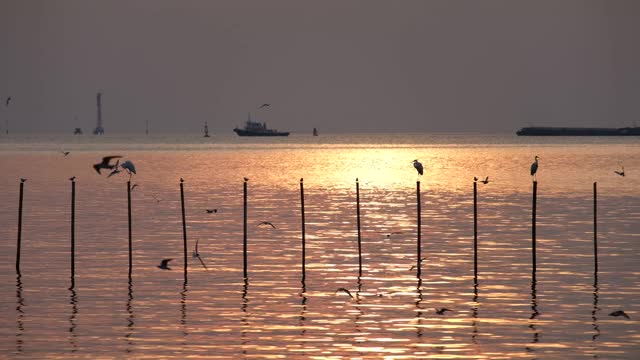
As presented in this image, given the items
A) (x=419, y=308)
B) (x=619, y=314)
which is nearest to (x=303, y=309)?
(x=419, y=308)

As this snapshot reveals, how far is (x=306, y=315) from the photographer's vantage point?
122 ft

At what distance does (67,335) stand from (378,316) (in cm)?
836

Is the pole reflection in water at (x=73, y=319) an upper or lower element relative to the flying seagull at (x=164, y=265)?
lower

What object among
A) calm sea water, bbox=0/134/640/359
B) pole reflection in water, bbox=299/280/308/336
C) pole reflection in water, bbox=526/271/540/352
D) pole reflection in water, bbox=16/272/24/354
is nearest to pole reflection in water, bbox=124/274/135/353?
calm sea water, bbox=0/134/640/359

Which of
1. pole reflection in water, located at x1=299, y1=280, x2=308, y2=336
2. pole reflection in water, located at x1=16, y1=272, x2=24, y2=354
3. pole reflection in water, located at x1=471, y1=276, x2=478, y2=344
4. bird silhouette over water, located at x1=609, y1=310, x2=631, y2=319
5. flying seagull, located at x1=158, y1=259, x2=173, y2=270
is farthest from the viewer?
flying seagull, located at x1=158, y1=259, x2=173, y2=270

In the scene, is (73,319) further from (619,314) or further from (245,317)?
(619,314)

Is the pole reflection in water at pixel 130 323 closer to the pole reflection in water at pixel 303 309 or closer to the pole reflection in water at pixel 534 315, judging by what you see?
the pole reflection in water at pixel 303 309

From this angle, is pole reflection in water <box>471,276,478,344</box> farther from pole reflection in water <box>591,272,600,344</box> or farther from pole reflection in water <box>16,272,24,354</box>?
pole reflection in water <box>16,272,24,354</box>

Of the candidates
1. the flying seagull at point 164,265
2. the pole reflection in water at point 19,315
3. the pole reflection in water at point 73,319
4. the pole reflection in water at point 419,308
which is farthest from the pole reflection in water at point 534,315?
the pole reflection in water at point 19,315

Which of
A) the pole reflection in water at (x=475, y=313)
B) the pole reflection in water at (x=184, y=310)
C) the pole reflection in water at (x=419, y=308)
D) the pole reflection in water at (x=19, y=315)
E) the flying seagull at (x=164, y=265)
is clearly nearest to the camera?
the pole reflection in water at (x=19, y=315)

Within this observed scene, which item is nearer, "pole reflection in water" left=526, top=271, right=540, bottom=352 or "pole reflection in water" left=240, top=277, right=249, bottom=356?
"pole reflection in water" left=240, top=277, right=249, bottom=356

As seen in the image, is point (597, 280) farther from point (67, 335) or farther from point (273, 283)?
point (67, 335)

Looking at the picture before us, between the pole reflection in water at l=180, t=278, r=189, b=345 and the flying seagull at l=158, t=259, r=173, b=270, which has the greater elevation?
the flying seagull at l=158, t=259, r=173, b=270

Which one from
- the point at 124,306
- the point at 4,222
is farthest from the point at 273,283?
the point at 4,222
